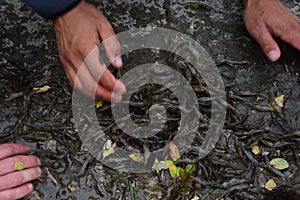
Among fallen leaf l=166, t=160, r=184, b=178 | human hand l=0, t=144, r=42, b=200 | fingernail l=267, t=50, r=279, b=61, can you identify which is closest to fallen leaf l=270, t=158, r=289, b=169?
fallen leaf l=166, t=160, r=184, b=178

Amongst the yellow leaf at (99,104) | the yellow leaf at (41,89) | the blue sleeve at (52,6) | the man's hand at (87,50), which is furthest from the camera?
the yellow leaf at (41,89)

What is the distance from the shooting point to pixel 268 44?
3490 millimetres

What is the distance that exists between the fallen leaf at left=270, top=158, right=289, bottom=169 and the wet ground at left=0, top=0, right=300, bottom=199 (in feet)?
0.09

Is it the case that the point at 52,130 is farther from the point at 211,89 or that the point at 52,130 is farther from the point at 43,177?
the point at 211,89

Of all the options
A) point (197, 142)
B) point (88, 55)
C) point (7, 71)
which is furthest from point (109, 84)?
point (7, 71)

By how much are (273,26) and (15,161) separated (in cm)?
200

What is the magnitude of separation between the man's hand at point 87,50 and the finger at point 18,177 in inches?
23.9

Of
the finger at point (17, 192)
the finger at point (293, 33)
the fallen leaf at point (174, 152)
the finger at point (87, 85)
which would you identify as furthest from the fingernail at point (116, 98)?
the finger at point (293, 33)

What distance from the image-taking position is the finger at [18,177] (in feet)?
9.71

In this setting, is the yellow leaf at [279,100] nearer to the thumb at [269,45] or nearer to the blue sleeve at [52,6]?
the thumb at [269,45]

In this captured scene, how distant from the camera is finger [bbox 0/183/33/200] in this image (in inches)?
116

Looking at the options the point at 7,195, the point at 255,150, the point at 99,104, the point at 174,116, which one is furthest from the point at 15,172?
the point at 255,150

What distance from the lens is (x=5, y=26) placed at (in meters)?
3.80

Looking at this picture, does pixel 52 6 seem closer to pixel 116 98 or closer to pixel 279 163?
pixel 116 98
